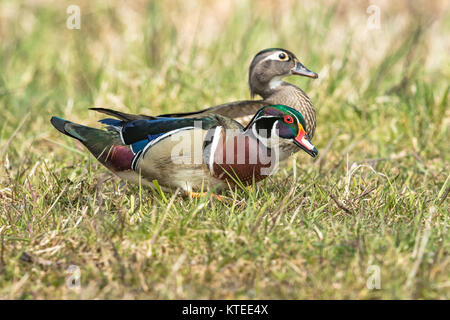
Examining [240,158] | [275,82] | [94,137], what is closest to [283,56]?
[275,82]

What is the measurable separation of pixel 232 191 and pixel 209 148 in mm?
280

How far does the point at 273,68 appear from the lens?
4875 mm

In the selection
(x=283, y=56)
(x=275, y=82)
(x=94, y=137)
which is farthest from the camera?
(x=275, y=82)

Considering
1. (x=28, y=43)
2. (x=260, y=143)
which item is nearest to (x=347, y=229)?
(x=260, y=143)

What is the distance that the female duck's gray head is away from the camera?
4.85 metres

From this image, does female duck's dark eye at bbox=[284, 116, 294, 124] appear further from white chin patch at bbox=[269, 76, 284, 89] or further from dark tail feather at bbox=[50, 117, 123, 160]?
white chin patch at bbox=[269, 76, 284, 89]

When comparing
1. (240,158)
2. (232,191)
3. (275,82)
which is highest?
(275,82)

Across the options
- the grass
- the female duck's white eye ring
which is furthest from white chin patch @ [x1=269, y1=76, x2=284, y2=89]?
the grass

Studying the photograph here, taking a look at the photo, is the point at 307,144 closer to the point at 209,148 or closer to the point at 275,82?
the point at 209,148

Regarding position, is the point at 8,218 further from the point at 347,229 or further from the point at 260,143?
the point at 347,229

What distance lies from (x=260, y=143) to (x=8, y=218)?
4.48 feet

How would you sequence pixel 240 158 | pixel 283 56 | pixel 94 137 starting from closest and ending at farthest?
pixel 240 158 → pixel 94 137 → pixel 283 56

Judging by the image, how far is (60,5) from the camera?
8.15 metres

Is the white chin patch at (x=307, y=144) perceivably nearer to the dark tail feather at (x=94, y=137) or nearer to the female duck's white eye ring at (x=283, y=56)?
the dark tail feather at (x=94, y=137)
